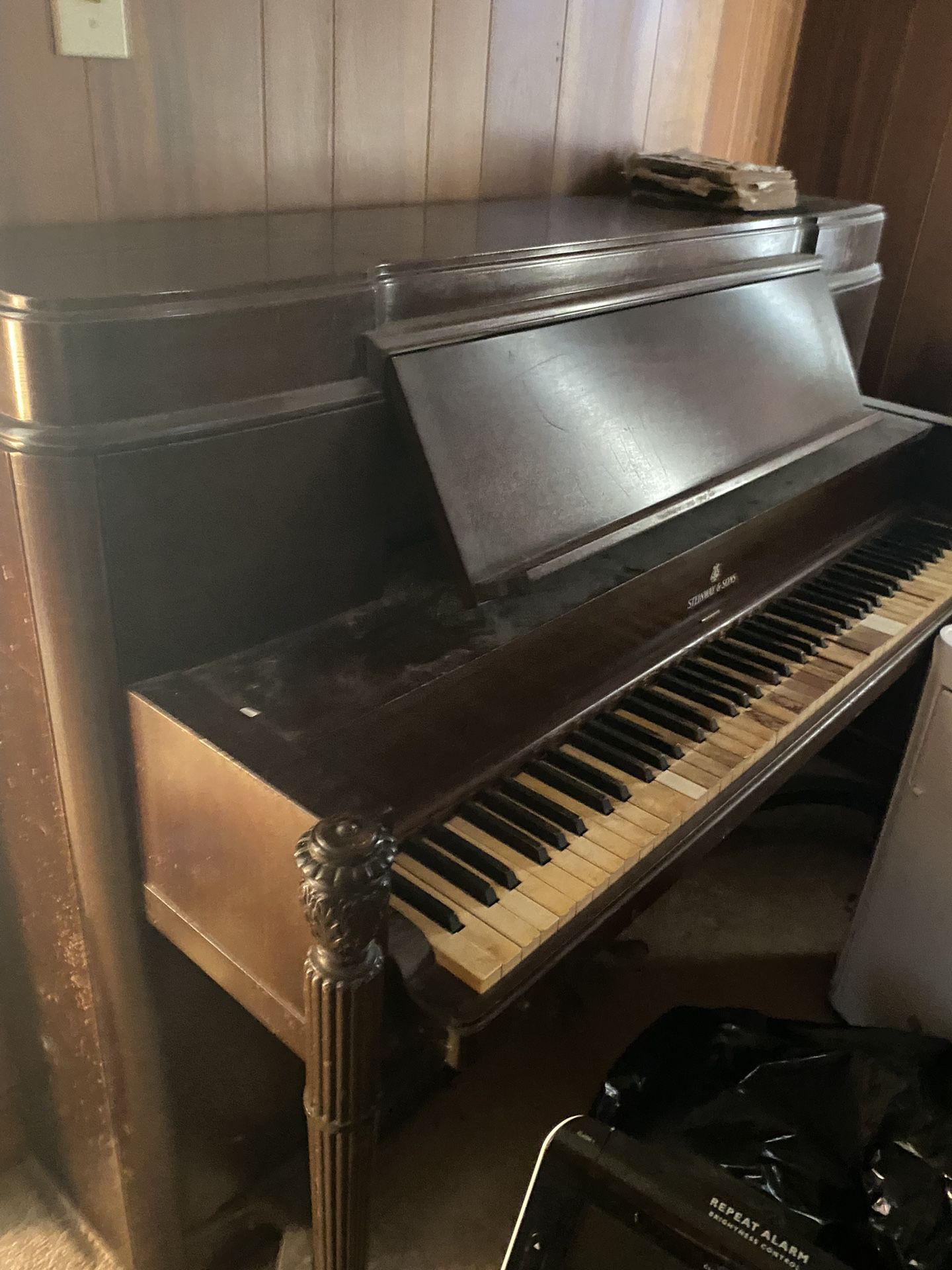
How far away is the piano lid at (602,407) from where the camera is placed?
0.98m

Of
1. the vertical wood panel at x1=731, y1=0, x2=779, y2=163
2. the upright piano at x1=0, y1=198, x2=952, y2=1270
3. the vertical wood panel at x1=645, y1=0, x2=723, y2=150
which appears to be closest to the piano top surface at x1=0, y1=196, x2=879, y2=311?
the upright piano at x1=0, y1=198, x2=952, y2=1270

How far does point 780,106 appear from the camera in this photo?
2135mm

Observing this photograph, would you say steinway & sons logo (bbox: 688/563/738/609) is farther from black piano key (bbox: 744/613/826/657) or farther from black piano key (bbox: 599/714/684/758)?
black piano key (bbox: 599/714/684/758)

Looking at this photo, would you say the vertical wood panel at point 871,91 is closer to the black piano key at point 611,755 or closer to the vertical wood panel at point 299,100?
the vertical wood panel at point 299,100

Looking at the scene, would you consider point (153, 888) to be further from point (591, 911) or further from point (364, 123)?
point (364, 123)

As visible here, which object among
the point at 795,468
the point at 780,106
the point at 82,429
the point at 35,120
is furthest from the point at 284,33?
the point at 780,106

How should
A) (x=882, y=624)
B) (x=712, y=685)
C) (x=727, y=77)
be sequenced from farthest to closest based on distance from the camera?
(x=727, y=77) → (x=882, y=624) → (x=712, y=685)

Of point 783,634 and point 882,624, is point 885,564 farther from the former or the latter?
point 783,634

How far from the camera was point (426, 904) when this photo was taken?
863mm

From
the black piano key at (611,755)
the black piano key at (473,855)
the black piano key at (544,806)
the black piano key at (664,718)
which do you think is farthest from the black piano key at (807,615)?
the black piano key at (473,855)

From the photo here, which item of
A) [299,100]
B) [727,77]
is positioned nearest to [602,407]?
[299,100]

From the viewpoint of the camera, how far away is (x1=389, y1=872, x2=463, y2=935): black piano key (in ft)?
2.79

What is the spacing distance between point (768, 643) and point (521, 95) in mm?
887

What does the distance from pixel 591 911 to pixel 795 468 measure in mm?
841
